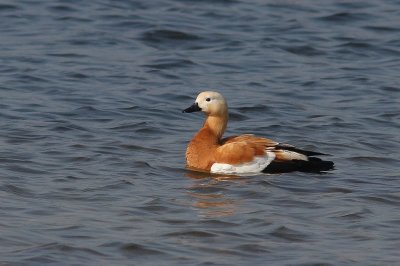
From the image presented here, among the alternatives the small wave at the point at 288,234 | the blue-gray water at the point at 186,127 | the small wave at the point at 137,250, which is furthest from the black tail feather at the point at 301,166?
the small wave at the point at 137,250

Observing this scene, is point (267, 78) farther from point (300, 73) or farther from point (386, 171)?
point (386, 171)

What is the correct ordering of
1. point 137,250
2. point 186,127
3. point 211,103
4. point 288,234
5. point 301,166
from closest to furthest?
point 137,250
point 288,234
point 301,166
point 211,103
point 186,127

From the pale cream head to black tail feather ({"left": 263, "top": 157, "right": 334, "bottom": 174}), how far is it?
0.88 m

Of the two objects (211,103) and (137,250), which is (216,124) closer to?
(211,103)

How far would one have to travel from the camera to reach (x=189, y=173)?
421 inches

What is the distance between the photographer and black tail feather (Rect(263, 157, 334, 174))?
10.5 m

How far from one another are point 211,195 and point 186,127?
300 cm

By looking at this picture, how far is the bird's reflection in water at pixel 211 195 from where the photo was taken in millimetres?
9172

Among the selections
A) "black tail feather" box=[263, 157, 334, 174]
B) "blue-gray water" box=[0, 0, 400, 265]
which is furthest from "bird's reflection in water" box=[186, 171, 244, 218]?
"black tail feather" box=[263, 157, 334, 174]

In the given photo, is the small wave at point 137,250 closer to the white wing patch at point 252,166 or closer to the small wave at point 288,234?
the small wave at point 288,234

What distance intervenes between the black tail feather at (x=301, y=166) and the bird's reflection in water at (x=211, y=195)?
1.12ft

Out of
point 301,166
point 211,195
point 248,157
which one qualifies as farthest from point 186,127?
point 211,195

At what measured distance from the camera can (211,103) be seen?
11.1 m

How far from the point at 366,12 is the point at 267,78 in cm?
509
